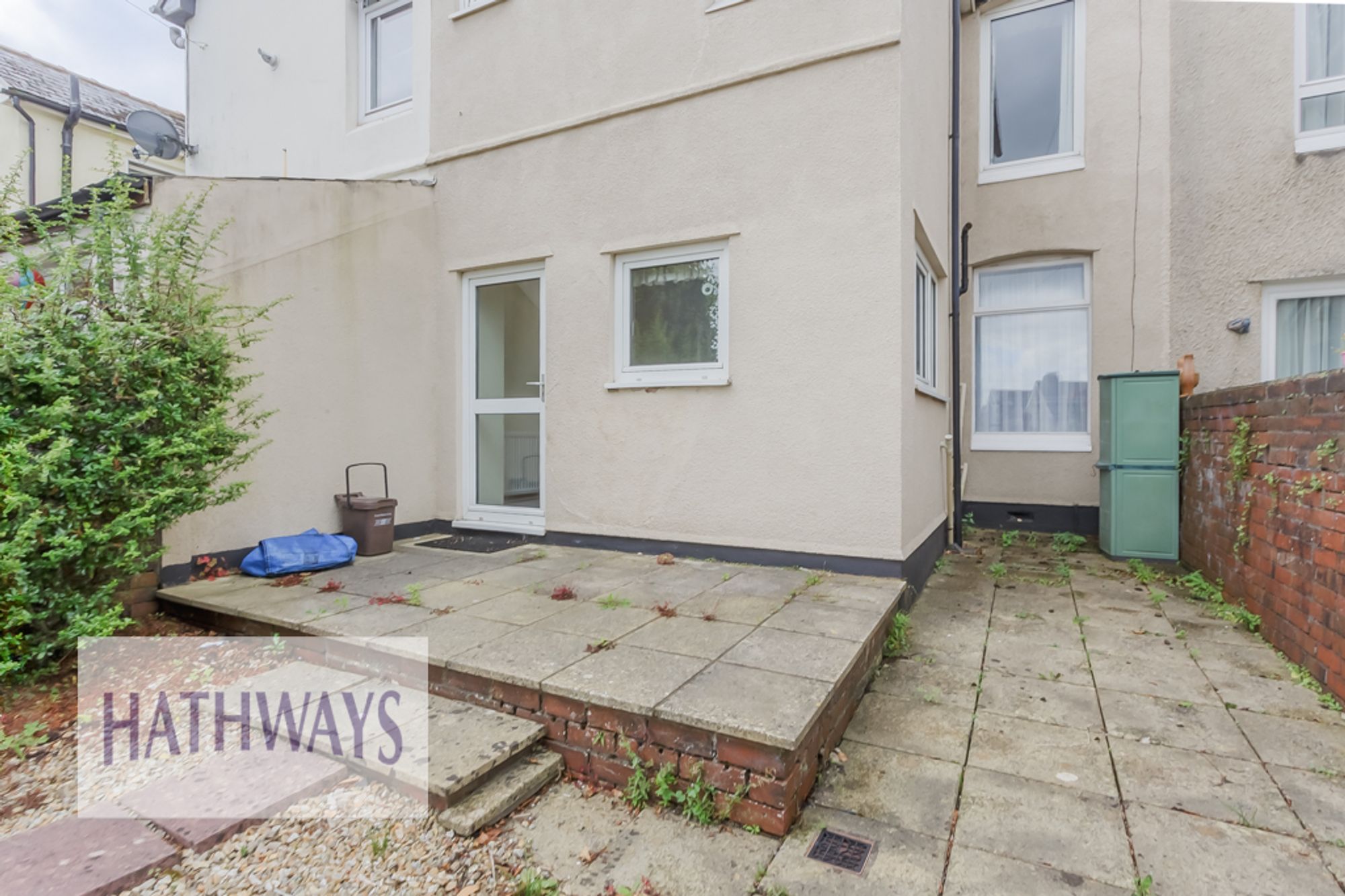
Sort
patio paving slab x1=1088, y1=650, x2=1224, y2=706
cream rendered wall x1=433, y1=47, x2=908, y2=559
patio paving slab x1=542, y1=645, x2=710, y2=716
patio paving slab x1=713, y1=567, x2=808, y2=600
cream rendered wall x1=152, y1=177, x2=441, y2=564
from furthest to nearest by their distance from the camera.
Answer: cream rendered wall x1=152, y1=177, x2=441, y2=564 → cream rendered wall x1=433, y1=47, x2=908, y2=559 → patio paving slab x1=713, y1=567, x2=808, y2=600 → patio paving slab x1=1088, y1=650, x2=1224, y2=706 → patio paving slab x1=542, y1=645, x2=710, y2=716

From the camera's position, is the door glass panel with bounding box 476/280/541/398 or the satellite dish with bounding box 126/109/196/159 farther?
the satellite dish with bounding box 126/109/196/159

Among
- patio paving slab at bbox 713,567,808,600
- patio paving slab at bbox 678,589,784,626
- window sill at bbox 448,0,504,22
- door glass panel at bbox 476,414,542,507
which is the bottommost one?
patio paving slab at bbox 678,589,784,626

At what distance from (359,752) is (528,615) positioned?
3.72 ft

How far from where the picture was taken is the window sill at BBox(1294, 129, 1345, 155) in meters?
5.73

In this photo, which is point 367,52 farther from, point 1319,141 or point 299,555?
point 1319,141

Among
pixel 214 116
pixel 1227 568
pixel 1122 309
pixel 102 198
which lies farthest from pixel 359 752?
pixel 214 116

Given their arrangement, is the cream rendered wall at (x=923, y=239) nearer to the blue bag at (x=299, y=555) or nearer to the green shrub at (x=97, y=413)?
the blue bag at (x=299, y=555)

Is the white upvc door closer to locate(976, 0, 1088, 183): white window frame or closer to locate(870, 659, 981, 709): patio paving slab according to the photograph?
locate(870, 659, 981, 709): patio paving slab

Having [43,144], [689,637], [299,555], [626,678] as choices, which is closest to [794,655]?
[689,637]

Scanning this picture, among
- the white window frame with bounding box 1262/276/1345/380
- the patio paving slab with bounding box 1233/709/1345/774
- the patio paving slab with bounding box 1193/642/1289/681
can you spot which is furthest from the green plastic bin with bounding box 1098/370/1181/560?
the patio paving slab with bounding box 1233/709/1345/774

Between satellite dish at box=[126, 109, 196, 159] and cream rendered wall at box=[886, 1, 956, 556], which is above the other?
satellite dish at box=[126, 109, 196, 159]

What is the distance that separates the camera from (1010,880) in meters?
1.76

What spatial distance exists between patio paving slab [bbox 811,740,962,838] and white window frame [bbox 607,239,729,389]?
102 inches

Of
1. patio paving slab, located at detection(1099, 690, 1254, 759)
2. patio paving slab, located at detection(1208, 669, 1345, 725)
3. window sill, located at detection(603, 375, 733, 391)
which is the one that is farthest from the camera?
window sill, located at detection(603, 375, 733, 391)
